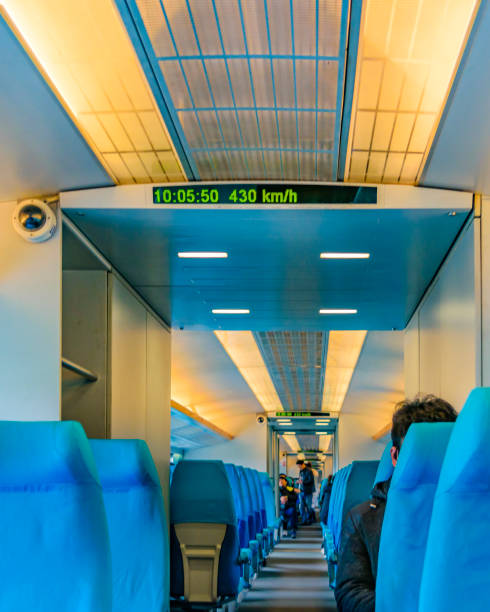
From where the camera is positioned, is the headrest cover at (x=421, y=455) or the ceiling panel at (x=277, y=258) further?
the ceiling panel at (x=277, y=258)

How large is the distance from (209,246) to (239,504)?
20.3ft

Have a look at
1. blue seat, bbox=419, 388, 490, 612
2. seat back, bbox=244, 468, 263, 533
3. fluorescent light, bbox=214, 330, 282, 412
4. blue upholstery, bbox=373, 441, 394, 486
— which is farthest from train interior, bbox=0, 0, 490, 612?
seat back, bbox=244, 468, 263, 533

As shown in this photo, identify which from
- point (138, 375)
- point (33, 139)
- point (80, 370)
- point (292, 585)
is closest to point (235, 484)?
point (292, 585)

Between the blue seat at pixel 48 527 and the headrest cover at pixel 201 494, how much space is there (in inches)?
219

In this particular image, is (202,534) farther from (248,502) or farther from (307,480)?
(307,480)

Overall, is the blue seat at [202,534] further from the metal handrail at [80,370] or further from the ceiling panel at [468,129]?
the ceiling panel at [468,129]

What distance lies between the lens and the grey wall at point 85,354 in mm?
6184

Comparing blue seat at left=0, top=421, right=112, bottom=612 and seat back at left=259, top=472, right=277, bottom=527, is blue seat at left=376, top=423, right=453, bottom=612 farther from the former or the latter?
seat back at left=259, top=472, right=277, bottom=527

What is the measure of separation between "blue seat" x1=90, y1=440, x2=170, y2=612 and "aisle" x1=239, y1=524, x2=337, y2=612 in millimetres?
6730

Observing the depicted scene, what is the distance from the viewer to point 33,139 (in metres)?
4.00

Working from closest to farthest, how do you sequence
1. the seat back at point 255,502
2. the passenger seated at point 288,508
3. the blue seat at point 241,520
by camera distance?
the blue seat at point 241,520
the seat back at point 255,502
the passenger seated at point 288,508

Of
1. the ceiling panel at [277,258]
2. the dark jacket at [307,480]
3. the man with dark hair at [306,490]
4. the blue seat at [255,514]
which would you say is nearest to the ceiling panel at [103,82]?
the ceiling panel at [277,258]

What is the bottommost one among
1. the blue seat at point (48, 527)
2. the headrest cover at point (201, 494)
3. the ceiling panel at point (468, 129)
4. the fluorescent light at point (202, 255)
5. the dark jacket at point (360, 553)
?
the headrest cover at point (201, 494)

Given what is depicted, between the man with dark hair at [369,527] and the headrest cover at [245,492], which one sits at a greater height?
the man with dark hair at [369,527]
